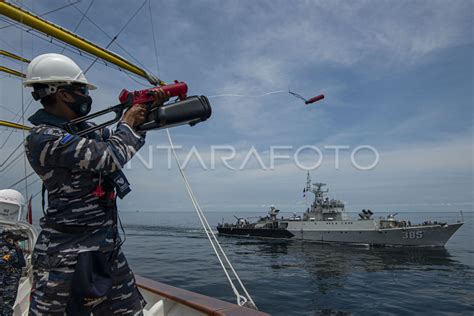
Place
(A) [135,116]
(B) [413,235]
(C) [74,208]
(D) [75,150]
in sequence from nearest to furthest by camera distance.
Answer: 1. (D) [75,150]
2. (C) [74,208]
3. (A) [135,116]
4. (B) [413,235]

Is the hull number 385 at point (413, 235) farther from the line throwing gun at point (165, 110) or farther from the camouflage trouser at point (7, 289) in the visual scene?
the line throwing gun at point (165, 110)

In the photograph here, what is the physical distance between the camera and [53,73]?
208 centimetres

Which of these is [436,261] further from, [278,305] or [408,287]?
[278,305]

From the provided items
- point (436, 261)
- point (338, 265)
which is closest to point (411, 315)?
point (338, 265)

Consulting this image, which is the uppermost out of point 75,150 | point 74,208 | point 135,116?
point 135,116

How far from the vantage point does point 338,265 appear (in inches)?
1195

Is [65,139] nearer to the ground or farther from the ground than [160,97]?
nearer to the ground

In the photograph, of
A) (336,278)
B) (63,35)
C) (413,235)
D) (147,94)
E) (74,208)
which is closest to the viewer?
(74,208)

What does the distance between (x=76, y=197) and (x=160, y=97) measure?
0.89 metres

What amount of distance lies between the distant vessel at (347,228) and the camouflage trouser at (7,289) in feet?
147

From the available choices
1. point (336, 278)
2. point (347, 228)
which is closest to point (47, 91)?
point (336, 278)

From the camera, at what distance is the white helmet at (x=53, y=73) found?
207 centimetres

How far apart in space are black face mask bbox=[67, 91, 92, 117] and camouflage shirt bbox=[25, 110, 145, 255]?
140 millimetres

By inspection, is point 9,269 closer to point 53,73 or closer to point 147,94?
point 53,73
